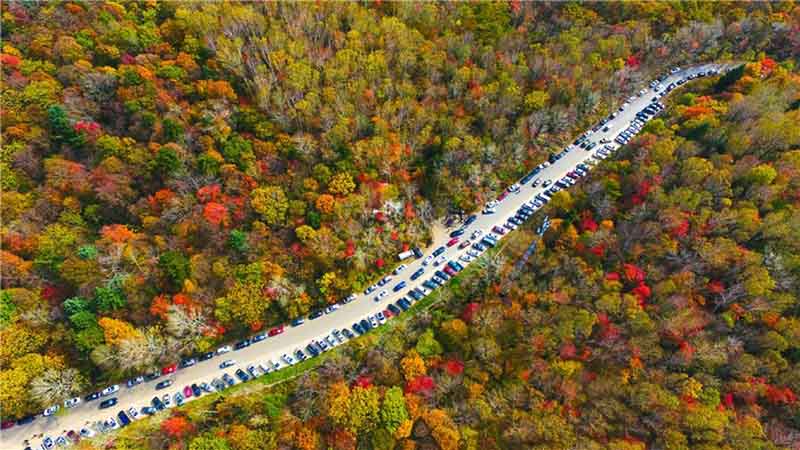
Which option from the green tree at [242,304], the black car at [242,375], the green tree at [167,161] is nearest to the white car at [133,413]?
the black car at [242,375]

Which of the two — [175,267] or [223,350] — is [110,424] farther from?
[175,267]

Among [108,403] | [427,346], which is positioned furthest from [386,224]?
[108,403]

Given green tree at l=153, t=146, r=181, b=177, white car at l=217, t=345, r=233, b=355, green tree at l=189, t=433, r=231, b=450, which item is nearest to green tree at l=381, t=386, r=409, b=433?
green tree at l=189, t=433, r=231, b=450

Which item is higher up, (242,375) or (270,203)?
(270,203)

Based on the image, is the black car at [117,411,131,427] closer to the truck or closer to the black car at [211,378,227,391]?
the black car at [211,378,227,391]

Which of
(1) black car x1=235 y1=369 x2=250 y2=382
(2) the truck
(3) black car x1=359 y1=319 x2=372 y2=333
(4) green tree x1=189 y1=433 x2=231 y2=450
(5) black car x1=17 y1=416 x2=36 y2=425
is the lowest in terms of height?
(5) black car x1=17 y1=416 x2=36 y2=425

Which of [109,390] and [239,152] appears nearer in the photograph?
[109,390]
